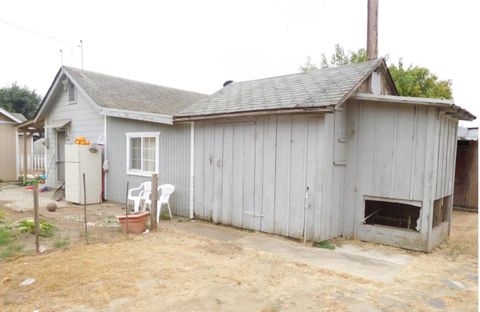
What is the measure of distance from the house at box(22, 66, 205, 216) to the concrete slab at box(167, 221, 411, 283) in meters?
2.02

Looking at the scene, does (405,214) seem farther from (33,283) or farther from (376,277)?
(33,283)

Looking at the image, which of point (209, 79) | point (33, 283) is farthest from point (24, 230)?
point (209, 79)

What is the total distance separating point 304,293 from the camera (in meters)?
3.63

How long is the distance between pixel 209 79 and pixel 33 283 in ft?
87.8

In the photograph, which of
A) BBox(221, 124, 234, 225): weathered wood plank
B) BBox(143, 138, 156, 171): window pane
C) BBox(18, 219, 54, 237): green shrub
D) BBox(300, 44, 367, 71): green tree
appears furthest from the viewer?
BBox(300, 44, 367, 71): green tree

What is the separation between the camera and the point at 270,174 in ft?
20.7

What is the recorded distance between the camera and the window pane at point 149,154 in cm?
872

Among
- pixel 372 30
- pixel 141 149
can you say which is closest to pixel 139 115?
pixel 141 149

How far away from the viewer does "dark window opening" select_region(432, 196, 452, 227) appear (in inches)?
235

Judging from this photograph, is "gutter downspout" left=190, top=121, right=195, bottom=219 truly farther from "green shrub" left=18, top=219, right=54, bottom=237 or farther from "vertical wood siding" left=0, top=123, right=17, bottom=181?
"vertical wood siding" left=0, top=123, right=17, bottom=181

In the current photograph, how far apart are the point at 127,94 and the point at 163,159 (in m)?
5.04

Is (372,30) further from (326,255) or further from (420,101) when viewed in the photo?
(326,255)

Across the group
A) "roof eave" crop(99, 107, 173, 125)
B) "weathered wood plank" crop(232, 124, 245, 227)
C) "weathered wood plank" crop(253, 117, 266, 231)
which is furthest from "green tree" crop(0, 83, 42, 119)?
"weathered wood plank" crop(253, 117, 266, 231)

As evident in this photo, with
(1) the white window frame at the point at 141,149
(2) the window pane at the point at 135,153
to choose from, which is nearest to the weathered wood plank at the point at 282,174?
(1) the white window frame at the point at 141,149
